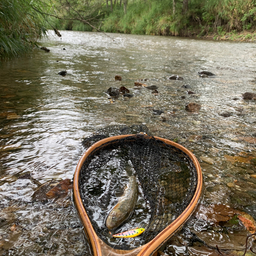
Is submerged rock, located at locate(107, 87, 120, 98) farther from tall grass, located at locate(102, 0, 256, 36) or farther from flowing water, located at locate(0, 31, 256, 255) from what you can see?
tall grass, located at locate(102, 0, 256, 36)

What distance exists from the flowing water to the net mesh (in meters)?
0.16

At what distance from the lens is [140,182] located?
1.85m

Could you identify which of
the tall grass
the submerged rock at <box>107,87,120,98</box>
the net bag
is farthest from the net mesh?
the tall grass

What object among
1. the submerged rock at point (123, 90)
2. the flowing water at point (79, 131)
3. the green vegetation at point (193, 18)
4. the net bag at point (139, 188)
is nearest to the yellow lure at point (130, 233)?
the net bag at point (139, 188)

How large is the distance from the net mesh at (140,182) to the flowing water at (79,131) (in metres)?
0.16

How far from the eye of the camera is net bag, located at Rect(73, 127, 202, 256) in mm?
1289

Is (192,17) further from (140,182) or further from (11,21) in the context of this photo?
(140,182)

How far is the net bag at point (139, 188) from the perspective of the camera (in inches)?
50.8

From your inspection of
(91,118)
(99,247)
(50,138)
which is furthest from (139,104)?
(99,247)

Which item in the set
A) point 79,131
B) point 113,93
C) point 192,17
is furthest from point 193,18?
point 79,131

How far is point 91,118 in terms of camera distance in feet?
10.2

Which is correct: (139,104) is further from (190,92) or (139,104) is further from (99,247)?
(99,247)

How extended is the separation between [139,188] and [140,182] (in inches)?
2.7

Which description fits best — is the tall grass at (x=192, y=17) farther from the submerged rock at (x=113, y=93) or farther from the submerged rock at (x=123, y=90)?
the submerged rock at (x=113, y=93)
